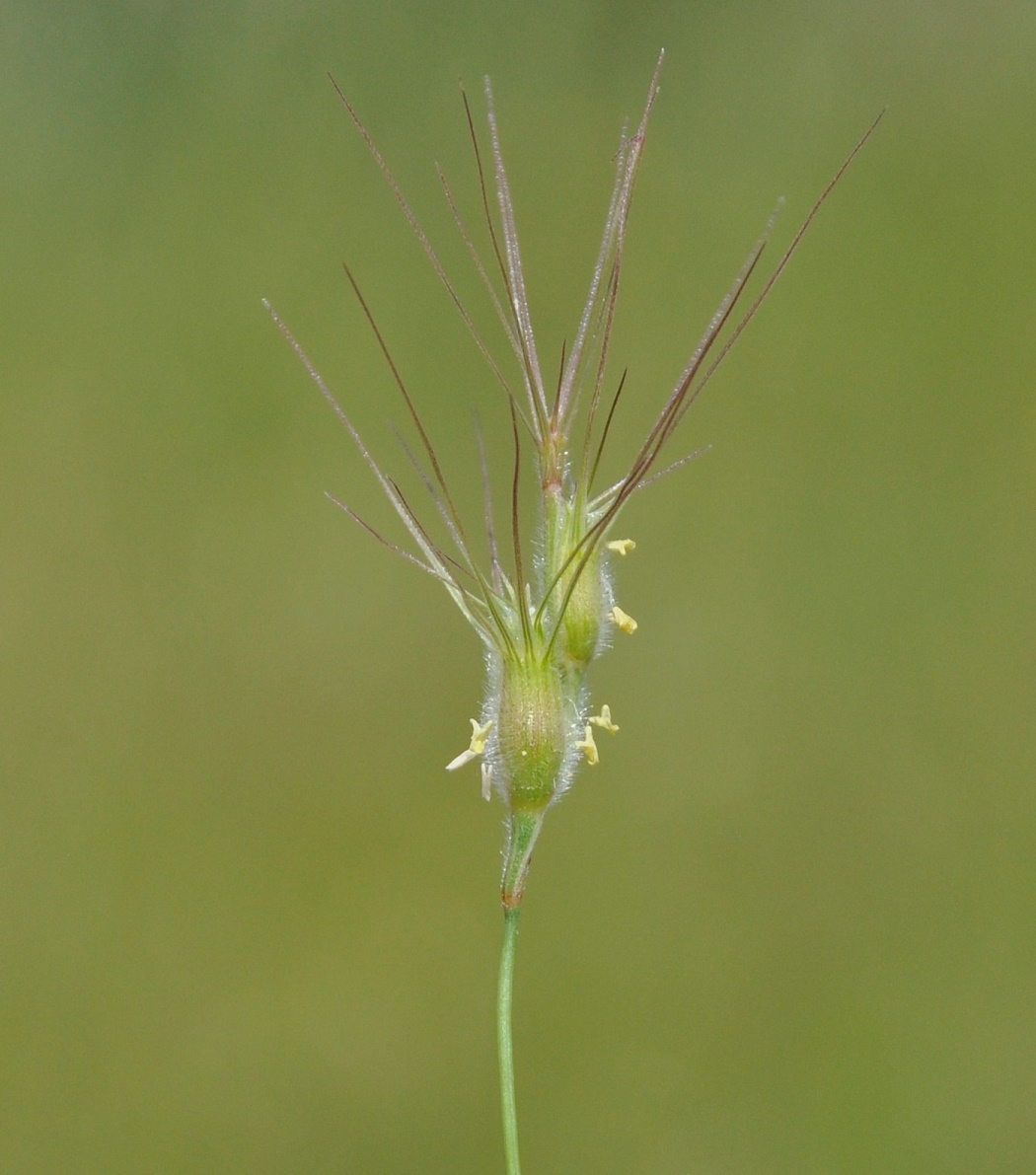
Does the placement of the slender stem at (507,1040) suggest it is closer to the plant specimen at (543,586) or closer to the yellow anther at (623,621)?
the plant specimen at (543,586)

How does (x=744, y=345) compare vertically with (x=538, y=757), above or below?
above

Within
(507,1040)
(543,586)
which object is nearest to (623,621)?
(543,586)

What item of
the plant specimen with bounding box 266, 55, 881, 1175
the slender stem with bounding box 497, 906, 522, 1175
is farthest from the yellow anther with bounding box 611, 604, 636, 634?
the slender stem with bounding box 497, 906, 522, 1175

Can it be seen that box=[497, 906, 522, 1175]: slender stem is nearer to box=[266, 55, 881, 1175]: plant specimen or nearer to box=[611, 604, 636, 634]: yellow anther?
box=[266, 55, 881, 1175]: plant specimen

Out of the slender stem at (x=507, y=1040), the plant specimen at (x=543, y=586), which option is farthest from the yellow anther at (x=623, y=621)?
the slender stem at (x=507, y=1040)

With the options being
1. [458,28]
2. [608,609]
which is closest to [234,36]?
[458,28]

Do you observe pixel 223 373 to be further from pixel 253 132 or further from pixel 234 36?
pixel 234 36

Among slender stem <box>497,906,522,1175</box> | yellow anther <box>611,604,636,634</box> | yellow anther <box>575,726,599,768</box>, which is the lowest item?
slender stem <box>497,906,522,1175</box>

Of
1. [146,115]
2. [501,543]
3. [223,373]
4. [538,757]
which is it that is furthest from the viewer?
[146,115]

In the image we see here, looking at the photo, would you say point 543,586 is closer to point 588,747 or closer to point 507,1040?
point 588,747
